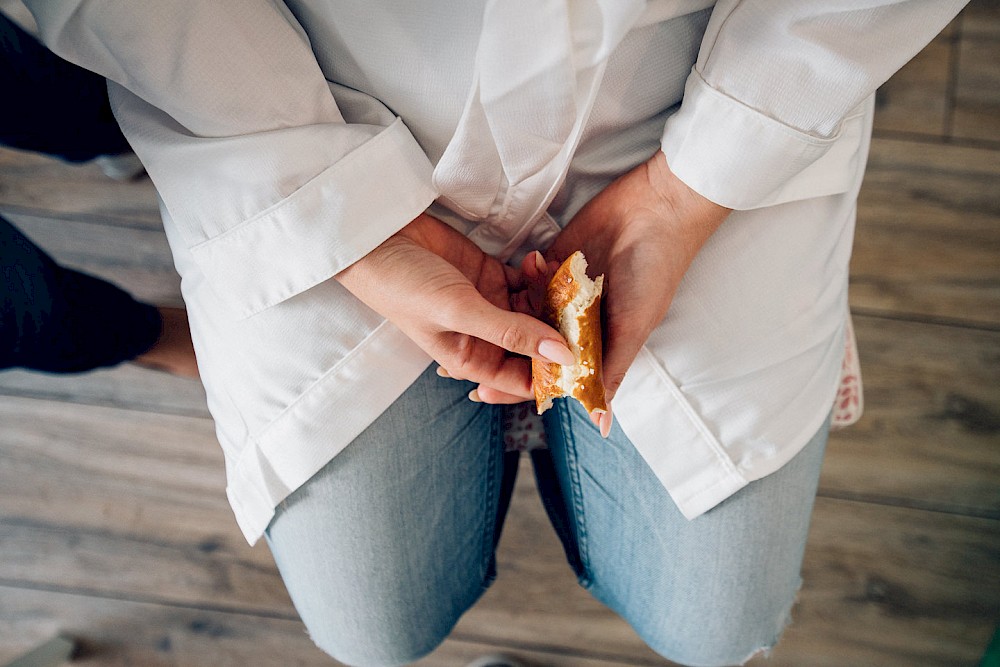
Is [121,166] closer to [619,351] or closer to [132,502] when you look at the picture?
[132,502]

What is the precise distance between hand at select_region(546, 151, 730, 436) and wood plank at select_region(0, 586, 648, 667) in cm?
59

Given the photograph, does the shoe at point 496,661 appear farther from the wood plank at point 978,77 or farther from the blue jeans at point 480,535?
the wood plank at point 978,77

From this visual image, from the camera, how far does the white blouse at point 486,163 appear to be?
486 millimetres

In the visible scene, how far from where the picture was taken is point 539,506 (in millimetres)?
1024

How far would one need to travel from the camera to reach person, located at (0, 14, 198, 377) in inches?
26.9

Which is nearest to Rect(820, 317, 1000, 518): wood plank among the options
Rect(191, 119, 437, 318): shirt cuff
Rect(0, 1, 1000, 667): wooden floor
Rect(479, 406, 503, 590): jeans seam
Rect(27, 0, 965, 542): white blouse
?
Rect(0, 1, 1000, 667): wooden floor

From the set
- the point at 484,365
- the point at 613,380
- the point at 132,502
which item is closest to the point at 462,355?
the point at 484,365

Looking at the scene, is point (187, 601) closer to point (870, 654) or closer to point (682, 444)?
point (682, 444)

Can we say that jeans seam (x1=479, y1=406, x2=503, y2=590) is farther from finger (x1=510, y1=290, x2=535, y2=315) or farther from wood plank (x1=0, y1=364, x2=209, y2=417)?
wood plank (x1=0, y1=364, x2=209, y2=417)

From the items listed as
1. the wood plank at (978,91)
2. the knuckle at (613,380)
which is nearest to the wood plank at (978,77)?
the wood plank at (978,91)

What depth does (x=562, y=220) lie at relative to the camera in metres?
0.66

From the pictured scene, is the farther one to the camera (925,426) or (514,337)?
(925,426)

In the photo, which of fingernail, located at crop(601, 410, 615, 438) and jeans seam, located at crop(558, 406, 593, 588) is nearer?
fingernail, located at crop(601, 410, 615, 438)

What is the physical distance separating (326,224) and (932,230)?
2.93 ft
